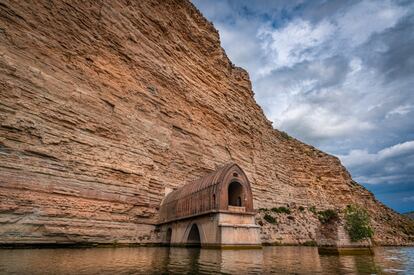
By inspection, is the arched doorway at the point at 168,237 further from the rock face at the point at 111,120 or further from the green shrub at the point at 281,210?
the green shrub at the point at 281,210

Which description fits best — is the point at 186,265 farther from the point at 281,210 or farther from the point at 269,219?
the point at 281,210

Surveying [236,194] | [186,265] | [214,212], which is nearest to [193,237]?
[236,194]

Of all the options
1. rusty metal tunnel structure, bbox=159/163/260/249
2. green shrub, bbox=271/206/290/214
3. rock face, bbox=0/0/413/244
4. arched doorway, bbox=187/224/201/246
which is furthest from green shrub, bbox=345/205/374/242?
green shrub, bbox=271/206/290/214

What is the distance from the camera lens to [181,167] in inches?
1187

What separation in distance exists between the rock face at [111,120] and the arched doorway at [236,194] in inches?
270

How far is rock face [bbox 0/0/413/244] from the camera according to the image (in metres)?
18.4

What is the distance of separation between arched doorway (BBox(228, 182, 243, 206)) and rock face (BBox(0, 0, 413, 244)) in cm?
686

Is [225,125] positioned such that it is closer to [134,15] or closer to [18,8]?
[134,15]

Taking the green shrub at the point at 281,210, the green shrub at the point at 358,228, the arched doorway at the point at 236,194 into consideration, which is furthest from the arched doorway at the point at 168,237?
the green shrub at the point at 281,210

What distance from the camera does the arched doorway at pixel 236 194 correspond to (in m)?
23.3

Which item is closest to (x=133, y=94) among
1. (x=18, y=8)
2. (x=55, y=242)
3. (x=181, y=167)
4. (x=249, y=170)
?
(x=181, y=167)

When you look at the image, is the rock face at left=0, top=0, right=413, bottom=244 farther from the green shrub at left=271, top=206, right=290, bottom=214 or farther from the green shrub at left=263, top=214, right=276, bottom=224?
the green shrub at left=271, top=206, right=290, bottom=214

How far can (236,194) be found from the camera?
23.9 metres

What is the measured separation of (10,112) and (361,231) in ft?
74.3
